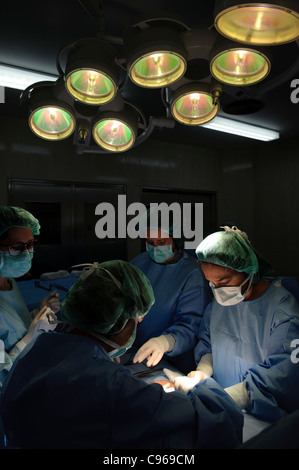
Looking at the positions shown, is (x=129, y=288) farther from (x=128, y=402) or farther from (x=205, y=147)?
(x=205, y=147)

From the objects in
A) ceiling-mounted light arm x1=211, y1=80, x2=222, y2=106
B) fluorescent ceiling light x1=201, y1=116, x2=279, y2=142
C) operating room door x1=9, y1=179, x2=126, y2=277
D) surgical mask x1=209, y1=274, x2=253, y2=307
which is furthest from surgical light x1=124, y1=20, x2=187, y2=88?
operating room door x1=9, y1=179, x2=126, y2=277

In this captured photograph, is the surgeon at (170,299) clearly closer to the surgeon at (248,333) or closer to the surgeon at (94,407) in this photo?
the surgeon at (248,333)

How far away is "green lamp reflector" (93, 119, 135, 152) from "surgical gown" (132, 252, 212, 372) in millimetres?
926

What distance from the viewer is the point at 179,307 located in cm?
193

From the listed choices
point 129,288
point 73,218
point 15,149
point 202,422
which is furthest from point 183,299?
point 15,149

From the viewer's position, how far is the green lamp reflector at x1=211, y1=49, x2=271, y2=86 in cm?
118

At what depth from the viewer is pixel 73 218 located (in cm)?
418

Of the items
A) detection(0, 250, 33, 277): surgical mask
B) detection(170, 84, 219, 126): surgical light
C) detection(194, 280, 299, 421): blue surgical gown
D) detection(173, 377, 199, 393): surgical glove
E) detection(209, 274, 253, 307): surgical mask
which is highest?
detection(170, 84, 219, 126): surgical light

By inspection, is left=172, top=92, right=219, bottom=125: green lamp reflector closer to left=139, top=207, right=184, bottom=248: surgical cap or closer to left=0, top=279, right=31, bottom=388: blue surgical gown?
left=139, top=207, right=184, bottom=248: surgical cap

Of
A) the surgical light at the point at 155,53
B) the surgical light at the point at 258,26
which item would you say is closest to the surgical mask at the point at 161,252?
the surgical light at the point at 155,53

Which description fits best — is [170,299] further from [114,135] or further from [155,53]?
[155,53]

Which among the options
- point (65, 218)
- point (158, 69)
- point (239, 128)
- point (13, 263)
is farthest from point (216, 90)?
point (65, 218)

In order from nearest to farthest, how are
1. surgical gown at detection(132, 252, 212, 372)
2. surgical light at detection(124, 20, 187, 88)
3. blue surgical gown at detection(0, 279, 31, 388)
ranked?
surgical light at detection(124, 20, 187, 88) → blue surgical gown at detection(0, 279, 31, 388) → surgical gown at detection(132, 252, 212, 372)

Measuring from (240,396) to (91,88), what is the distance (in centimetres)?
148
